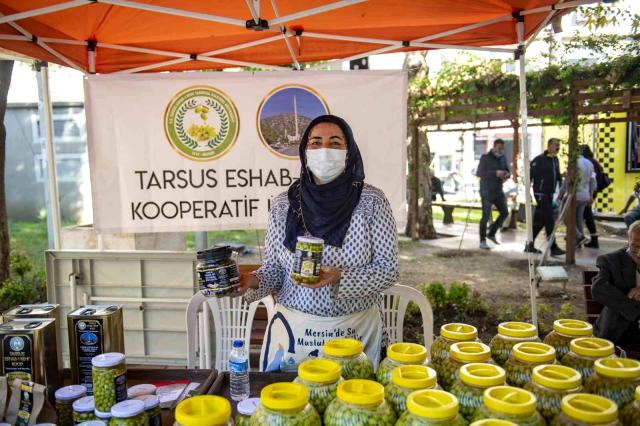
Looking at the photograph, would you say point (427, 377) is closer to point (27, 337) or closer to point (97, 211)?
point (27, 337)

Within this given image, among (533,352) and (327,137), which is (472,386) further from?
(327,137)

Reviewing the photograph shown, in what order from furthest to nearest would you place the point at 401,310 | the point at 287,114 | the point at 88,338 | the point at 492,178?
the point at 492,178
the point at 287,114
the point at 401,310
the point at 88,338

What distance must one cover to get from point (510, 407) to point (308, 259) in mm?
879

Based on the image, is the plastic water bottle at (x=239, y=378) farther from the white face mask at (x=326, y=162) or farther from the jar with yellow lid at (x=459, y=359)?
the white face mask at (x=326, y=162)

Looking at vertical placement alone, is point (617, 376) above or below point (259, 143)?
below

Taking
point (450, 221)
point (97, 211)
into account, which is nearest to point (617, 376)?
point (97, 211)

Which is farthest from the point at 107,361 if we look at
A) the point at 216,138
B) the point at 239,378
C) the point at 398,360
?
the point at 216,138

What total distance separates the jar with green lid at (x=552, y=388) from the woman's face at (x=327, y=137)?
1402 millimetres

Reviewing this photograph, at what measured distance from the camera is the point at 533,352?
1488 mm

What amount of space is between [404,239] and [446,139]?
16.0 m

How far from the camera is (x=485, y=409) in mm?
1193

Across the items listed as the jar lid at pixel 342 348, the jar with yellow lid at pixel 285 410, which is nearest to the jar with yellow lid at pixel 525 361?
the jar lid at pixel 342 348

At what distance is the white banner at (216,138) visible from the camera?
409cm

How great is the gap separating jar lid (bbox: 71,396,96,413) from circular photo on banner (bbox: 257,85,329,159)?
283 centimetres
